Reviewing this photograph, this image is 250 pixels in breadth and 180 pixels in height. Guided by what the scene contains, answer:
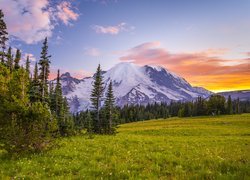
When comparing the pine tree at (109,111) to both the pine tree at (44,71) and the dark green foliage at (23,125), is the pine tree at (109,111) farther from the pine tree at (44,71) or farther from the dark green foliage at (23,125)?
the dark green foliage at (23,125)

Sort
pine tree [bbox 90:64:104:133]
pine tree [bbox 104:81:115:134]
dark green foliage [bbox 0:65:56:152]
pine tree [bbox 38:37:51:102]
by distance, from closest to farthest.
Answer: dark green foliage [bbox 0:65:56:152], pine tree [bbox 38:37:51:102], pine tree [bbox 104:81:115:134], pine tree [bbox 90:64:104:133]

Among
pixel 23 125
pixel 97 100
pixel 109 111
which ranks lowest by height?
pixel 23 125

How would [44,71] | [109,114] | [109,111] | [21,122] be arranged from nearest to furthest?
[21,122] → [44,71] → [109,114] → [109,111]

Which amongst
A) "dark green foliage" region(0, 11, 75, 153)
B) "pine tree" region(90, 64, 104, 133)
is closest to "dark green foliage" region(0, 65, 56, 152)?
"dark green foliage" region(0, 11, 75, 153)

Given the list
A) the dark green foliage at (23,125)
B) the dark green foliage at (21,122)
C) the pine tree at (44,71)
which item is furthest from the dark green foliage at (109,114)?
the dark green foliage at (23,125)

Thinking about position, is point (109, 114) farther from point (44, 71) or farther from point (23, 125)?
point (23, 125)

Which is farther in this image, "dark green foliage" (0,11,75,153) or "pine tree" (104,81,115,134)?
"pine tree" (104,81,115,134)

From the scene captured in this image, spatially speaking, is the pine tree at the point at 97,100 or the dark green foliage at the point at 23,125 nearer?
the dark green foliage at the point at 23,125

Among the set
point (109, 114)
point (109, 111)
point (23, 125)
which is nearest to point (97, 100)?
point (109, 111)

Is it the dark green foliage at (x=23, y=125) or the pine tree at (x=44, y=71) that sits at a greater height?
the pine tree at (x=44, y=71)

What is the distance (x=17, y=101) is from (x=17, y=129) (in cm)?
185

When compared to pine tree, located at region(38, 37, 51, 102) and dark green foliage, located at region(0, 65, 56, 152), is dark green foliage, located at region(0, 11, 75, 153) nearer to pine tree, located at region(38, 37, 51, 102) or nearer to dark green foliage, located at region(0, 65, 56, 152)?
dark green foliage, located at region(0, 65, 56, 152)

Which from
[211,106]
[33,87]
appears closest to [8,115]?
[33,87]

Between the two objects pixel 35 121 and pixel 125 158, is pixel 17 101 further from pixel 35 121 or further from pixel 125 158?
pixel 125 158
